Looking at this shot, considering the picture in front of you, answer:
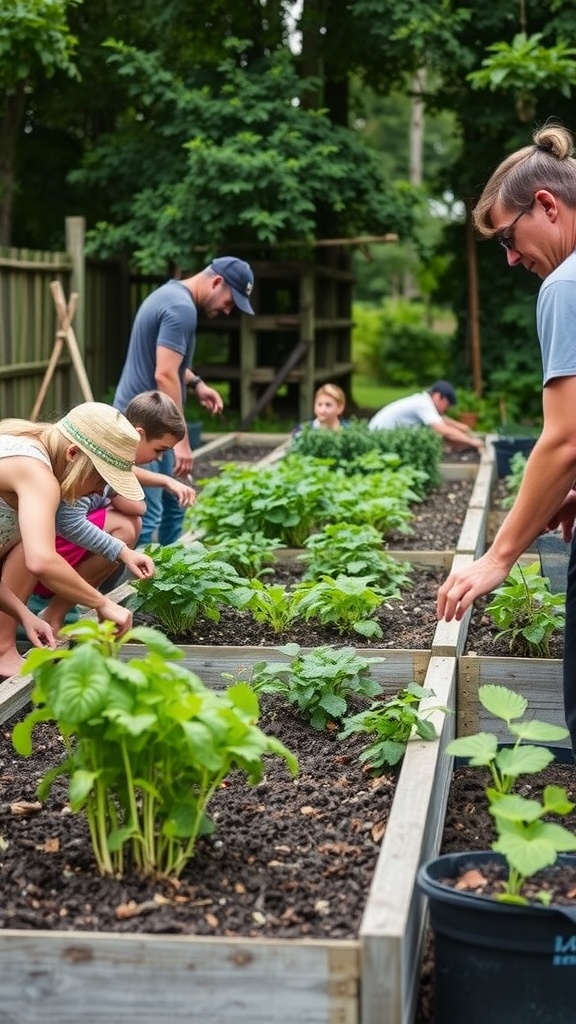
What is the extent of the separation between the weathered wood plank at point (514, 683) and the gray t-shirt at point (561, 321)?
154cm

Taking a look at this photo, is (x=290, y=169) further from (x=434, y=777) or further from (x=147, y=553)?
(x=434, y=777)

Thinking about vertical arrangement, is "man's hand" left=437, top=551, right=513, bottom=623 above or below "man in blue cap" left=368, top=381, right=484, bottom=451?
above

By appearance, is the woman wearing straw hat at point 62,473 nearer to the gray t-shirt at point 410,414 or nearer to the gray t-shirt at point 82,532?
the gray t-shirt at point 82,532

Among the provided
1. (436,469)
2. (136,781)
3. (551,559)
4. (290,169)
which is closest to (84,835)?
(136,781)

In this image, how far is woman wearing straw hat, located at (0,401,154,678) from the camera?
3.67 m

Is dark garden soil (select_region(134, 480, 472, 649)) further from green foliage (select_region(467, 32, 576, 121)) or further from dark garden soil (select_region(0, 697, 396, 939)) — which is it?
green foliage (select_region(467, 32, 576, 121))

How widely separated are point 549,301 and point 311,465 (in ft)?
15.9

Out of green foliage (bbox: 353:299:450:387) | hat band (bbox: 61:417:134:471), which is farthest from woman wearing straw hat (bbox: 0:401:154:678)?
green foliage (bbox: 353:299:450:387)

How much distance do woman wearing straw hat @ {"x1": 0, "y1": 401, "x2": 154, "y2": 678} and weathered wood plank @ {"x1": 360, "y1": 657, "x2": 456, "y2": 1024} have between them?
0.97 metres

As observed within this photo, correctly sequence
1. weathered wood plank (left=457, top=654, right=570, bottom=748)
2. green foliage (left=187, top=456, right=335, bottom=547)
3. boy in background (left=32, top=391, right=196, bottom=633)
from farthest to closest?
green foliage (left=187, top=456, right=335, bottom=547) < boy in background (left=32, top=391, right=196, bottom=633) < weathered wood plank (left=457, top=654, right=570, bottom=748)

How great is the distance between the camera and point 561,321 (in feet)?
9.90

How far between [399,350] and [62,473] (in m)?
23.0

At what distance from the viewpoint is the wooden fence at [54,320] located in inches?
430

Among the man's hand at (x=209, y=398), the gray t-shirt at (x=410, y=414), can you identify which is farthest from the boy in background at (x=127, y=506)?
the gray t-shirt at (x=410, y=414)
